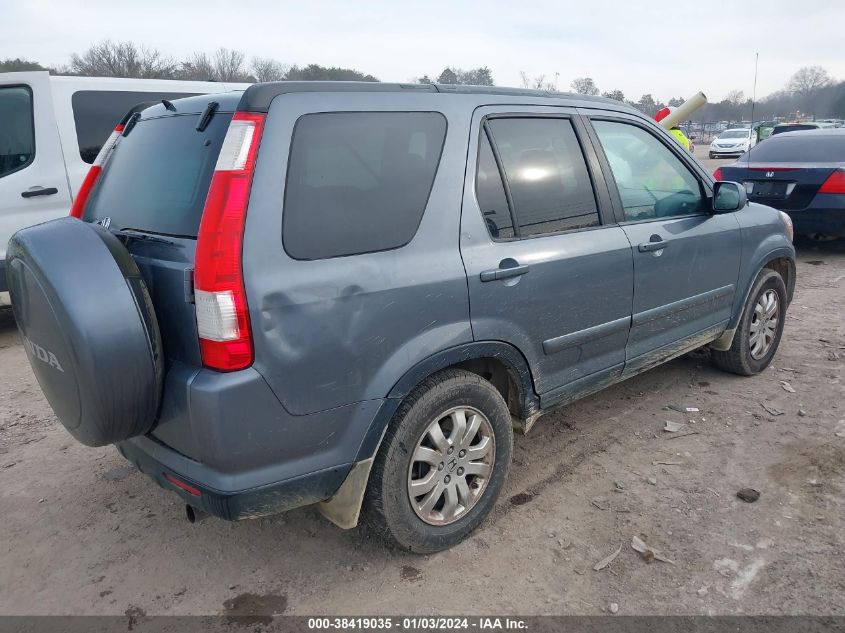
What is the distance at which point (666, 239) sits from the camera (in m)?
3.48

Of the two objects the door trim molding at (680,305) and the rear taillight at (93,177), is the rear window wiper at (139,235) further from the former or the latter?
the door trim molding at (680,305)

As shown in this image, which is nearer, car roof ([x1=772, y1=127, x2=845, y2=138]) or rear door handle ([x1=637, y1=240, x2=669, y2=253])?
rear door handle ([x1=637, y1=240, x2=669, y2=253])

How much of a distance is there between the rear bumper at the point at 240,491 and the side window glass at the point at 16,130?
4434 millimetres

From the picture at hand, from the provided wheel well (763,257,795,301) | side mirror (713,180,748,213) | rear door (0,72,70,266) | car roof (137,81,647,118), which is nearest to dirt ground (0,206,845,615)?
wheel well (763,257,795,301)

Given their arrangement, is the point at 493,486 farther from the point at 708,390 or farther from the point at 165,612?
the point at 708,390

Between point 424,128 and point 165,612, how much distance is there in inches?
83.7

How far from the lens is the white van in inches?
223

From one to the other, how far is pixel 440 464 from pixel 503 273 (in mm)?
829

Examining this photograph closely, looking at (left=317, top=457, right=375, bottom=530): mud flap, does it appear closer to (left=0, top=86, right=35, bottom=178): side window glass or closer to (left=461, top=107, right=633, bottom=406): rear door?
(left=461, top=107, right=633, bottom=406): rear door

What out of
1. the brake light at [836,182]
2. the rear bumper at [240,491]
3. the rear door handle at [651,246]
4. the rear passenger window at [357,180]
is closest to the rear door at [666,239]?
the rear door handle at [651,246]

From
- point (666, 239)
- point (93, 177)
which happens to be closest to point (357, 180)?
point (93, 177)

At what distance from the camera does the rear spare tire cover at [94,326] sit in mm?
2041

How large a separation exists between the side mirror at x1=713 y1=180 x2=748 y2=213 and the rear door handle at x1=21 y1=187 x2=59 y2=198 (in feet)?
17.8

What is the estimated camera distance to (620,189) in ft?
11.0
